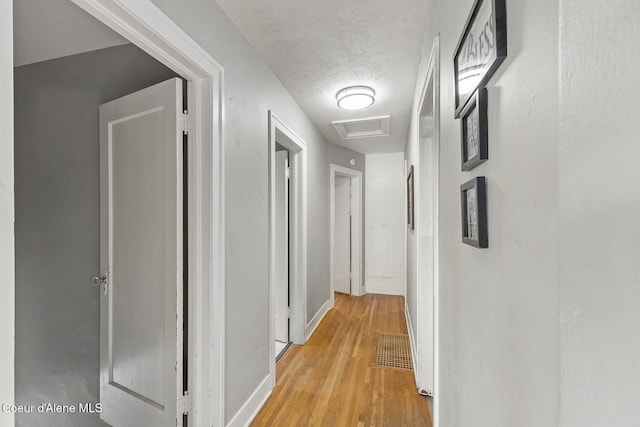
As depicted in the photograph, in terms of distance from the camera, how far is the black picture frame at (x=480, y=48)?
59cm

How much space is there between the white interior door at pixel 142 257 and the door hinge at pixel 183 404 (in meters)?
0.02

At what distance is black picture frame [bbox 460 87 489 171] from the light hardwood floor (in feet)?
5.88

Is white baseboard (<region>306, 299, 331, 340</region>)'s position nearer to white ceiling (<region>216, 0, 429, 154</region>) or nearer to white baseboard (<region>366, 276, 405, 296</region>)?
white baseboard (<region>366, 276, 405, 296</region>)

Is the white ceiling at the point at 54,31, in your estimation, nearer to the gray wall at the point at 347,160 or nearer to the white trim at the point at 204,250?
the white trim at the point at 204,250

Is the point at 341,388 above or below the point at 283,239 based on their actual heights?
below

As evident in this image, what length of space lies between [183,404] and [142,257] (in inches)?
31.6

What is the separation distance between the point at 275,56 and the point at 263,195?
3.29ft

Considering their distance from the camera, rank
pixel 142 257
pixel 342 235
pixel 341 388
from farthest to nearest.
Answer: pixel 342 235 → pixel 341 388 → pixel 142 257

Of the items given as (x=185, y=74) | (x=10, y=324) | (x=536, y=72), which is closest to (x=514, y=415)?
(x=536, y=72)

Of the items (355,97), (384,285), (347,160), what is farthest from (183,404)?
(384,285)

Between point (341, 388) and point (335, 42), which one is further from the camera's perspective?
point (341, 388)

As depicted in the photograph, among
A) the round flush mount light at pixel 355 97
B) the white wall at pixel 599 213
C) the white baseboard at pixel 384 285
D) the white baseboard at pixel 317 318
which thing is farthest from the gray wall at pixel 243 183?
the white baseboard at pixel 384 285

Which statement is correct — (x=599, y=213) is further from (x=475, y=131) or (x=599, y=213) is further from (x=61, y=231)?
(x=61, y=231)

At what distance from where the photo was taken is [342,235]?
476 centimetres
